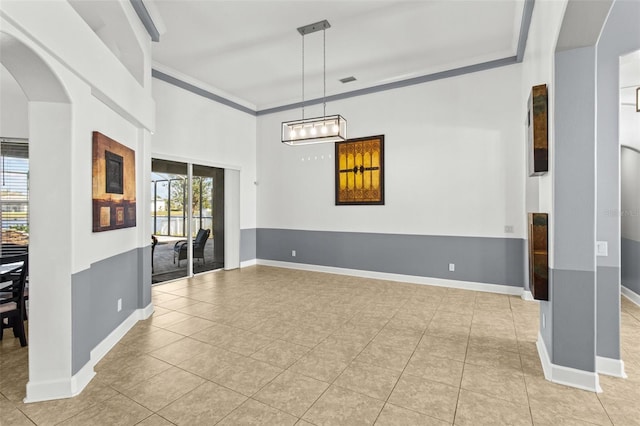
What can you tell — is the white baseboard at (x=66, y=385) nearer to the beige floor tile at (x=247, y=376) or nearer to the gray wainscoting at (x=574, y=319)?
the beige floor tile at (x=247, y=376)

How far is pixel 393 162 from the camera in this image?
5969mm

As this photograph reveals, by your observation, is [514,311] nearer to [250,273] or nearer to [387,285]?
[387,285]

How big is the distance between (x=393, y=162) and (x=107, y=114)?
4.54m

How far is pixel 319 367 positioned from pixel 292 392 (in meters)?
0.42

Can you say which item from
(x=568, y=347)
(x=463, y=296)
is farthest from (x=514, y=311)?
(x=568, y=347)

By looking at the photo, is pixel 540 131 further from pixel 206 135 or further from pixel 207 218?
pixel 207 218

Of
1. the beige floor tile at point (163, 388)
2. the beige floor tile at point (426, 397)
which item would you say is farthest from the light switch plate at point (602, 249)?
the beige floor tile at point (163, 388)

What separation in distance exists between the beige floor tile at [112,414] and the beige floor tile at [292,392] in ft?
2.59

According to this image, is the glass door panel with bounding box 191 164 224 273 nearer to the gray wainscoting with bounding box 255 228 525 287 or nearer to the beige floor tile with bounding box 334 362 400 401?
the gray wainscoting with bounding box 255 228 525 287

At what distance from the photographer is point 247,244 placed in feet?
24.4

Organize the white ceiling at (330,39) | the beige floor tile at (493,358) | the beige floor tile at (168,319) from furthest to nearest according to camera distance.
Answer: the white ceiling at (330,39), the beige floor tile at (168,319), the beige floor tile at (493,358)

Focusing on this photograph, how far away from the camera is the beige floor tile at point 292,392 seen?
2.21 m

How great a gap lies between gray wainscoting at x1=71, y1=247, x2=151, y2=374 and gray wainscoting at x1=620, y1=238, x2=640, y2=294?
6.76m

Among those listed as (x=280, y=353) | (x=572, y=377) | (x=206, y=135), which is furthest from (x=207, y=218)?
(x=572, y=377)
